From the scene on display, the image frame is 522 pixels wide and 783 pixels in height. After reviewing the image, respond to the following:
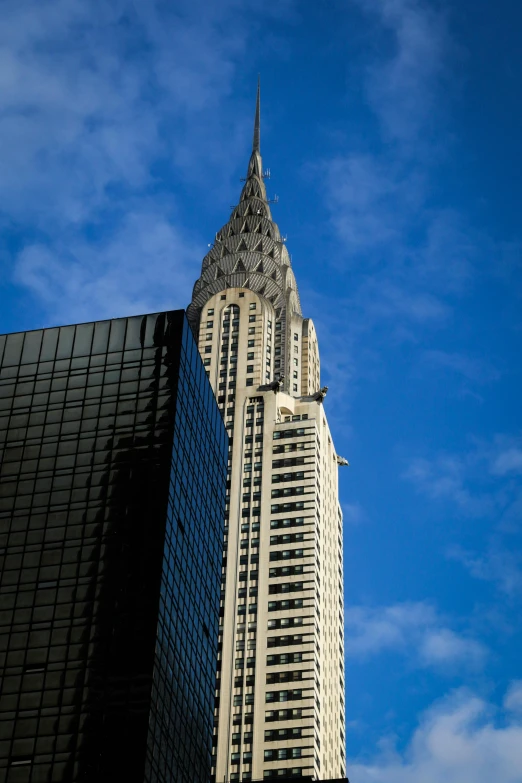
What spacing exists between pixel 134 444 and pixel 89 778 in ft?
92.9

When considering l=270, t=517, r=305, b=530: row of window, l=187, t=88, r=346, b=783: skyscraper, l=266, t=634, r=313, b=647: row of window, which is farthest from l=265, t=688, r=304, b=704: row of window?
l=270, t=517, r=305, b=530: row of window

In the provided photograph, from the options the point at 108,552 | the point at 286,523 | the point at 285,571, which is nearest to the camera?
the point at 108,552

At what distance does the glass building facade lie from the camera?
99.2m

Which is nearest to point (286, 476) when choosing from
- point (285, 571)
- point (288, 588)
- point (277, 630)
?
point (285, 571)

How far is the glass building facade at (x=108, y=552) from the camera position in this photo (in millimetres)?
99250

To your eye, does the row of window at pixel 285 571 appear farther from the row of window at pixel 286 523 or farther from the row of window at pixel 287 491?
the row of window at pixel 287 491

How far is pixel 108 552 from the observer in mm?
107250

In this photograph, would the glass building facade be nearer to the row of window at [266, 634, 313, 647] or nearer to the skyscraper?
the skyscraper

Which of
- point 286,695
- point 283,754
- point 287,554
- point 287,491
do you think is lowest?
point 283,754

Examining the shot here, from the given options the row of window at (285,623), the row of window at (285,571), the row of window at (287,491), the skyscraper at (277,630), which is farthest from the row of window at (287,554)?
the row of window at (287,491)

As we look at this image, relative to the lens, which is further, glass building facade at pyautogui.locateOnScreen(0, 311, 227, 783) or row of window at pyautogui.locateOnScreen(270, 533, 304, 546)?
row of window at pyautogui.locateOnScreen(270, 533, 304, 546)

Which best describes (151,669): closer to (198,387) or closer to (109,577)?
(109,577)

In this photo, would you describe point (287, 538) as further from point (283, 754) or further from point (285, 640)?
point (283, 754)

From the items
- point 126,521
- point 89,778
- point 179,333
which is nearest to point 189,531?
point 126,521
